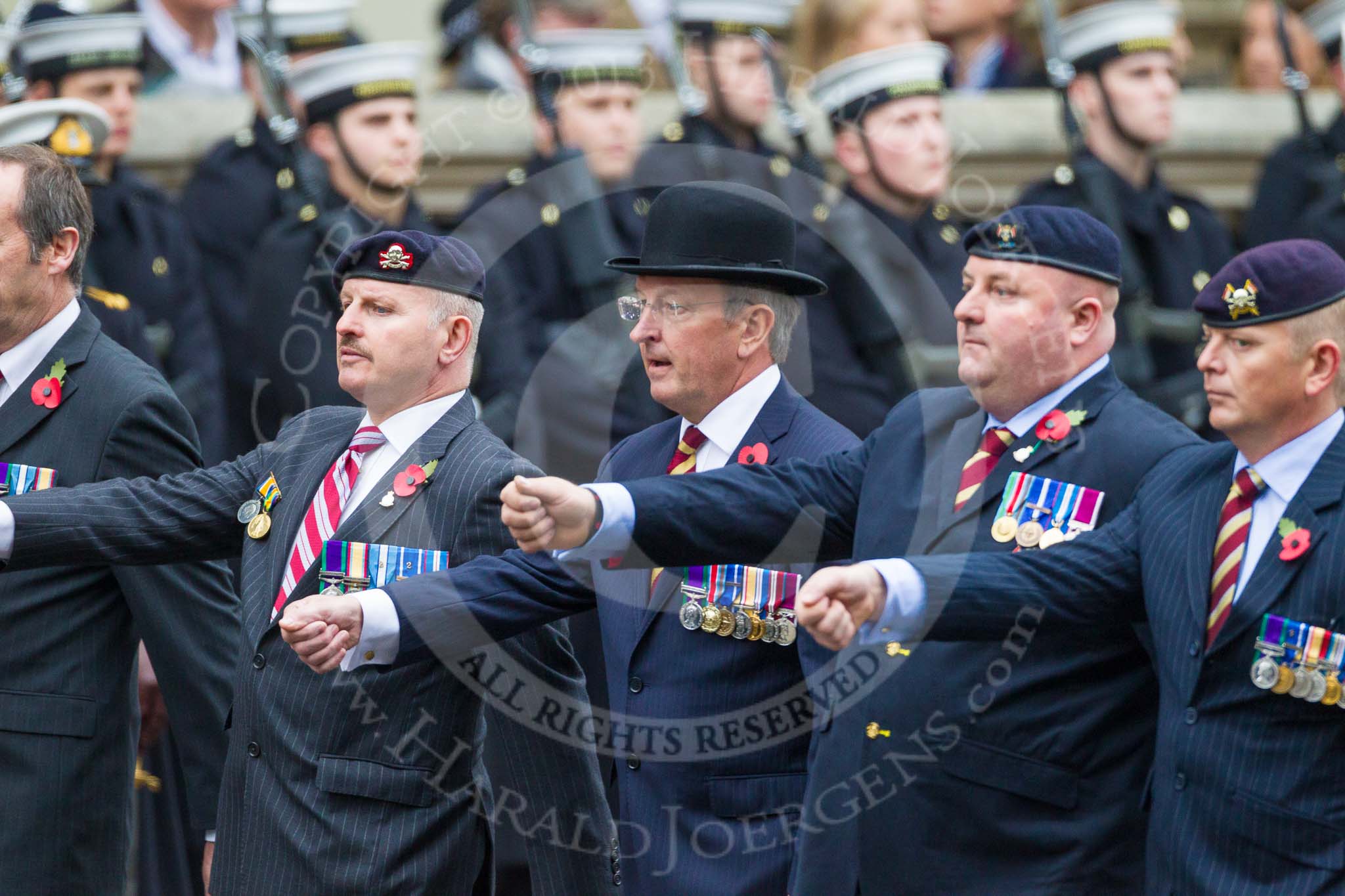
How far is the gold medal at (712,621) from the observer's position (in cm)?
448

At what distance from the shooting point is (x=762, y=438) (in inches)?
182

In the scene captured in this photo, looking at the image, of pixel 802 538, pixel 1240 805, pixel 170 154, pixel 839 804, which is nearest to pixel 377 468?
pixel 802 538

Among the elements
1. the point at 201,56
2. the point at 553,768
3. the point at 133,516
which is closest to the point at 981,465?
the point at 553,768

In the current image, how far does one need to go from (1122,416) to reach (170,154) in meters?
4.72

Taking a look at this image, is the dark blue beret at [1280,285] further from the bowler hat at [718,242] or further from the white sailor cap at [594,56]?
the white sailor cap at [594,56]

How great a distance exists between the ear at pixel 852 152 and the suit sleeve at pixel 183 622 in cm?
329

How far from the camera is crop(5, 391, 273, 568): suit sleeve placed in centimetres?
446

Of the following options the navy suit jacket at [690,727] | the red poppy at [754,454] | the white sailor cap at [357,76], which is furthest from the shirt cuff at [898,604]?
the white sailor cap at [357,76]

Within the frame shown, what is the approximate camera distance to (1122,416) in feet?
14.3

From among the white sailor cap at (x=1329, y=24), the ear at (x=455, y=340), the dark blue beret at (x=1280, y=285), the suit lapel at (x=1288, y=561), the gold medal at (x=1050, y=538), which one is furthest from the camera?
the white sailor cap at (x=1329, y=24)

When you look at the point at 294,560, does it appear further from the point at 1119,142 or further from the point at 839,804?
the point at 1119,142

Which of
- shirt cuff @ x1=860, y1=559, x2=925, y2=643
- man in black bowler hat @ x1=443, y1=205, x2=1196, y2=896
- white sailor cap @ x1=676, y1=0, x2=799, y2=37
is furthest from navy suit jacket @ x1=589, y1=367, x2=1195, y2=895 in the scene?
white sailor cap @ x1=676, y1=0, x2=799, y2=37

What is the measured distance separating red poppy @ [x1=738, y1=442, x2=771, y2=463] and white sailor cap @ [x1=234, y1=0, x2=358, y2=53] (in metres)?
3.58

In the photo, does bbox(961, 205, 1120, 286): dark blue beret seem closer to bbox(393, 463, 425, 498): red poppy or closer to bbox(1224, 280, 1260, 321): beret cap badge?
bbox(1224, 280, 1260, 321): beret cap badge
